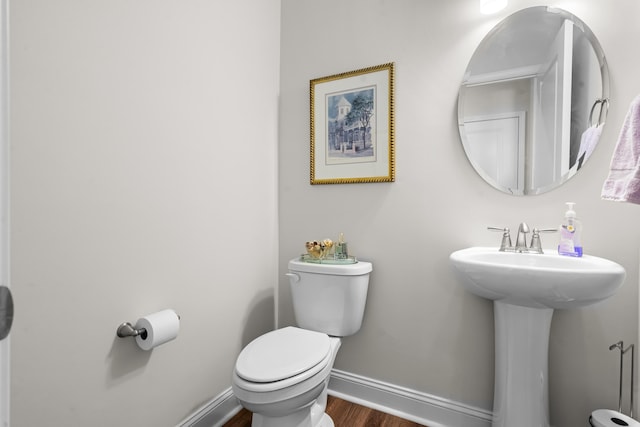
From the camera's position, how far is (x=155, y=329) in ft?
3.48

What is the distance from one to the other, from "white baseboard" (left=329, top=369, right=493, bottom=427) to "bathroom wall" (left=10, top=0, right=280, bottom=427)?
1.96 ft

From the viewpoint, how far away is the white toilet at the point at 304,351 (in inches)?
41.6

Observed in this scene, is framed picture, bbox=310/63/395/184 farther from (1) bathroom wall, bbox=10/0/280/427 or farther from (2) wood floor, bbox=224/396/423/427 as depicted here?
(2) wood floor, bbox=224/396/423/427

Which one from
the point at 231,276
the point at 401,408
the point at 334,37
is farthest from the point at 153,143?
the point at 401,408

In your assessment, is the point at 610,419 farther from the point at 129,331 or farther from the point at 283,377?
the point at 129,331

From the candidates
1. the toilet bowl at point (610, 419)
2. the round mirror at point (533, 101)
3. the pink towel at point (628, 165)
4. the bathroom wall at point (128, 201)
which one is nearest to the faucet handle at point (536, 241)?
the round mirror at point (533, 101)

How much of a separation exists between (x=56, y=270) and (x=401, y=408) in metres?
1.57

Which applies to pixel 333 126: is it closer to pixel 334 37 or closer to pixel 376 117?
pixel 376 117

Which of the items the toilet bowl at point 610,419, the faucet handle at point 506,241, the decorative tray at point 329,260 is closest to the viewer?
the toilet bowl at point 610,419

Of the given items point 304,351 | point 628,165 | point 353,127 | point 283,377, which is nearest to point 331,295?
point 304,351

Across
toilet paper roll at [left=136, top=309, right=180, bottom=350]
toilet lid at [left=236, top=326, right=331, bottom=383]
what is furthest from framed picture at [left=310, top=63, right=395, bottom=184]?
toilet paper roll at [left=136, top=309, right=180, bottom=350]

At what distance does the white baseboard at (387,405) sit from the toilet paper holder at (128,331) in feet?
1.70

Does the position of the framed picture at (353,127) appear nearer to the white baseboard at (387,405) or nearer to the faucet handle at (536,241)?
the faucet handle at (536,241)

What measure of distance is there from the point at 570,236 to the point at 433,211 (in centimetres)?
52
